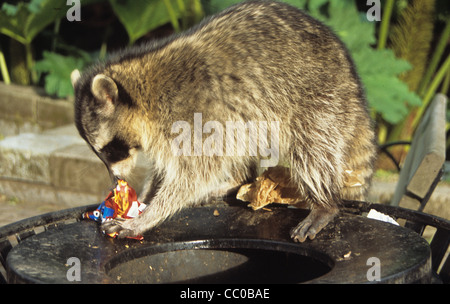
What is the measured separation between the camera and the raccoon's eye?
2.86m

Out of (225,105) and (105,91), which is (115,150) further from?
(225,105)

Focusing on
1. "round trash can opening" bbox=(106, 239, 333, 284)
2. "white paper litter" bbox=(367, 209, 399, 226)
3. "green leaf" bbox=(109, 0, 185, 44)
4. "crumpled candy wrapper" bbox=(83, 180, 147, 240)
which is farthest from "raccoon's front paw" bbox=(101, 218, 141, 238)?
"green leaf" bbox=(109, 0, 185, 44)

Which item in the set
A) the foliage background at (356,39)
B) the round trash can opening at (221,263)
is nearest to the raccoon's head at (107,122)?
the round trash can opening at (221,263)

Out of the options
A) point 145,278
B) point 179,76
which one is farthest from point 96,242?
point 179,76

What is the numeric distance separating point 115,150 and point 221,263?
806 mm

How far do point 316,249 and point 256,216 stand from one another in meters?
0.43

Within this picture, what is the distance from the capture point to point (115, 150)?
9.44 feet

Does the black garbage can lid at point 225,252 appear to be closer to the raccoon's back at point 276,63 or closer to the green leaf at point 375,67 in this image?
the raccoon's back at point 276,63

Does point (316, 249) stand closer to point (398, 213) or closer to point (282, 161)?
point (398, 213)

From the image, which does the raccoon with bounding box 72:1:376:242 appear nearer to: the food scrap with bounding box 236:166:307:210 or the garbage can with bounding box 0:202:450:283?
the food scrap with bounding box 236:166:307:210

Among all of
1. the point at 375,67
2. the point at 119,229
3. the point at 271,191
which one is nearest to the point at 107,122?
the point at 119,229

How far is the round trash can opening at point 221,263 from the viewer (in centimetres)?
222

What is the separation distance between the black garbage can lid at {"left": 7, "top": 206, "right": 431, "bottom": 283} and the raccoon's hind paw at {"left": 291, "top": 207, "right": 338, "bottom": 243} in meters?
0.03

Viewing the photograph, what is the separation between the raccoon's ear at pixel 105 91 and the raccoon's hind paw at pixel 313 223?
983mm
